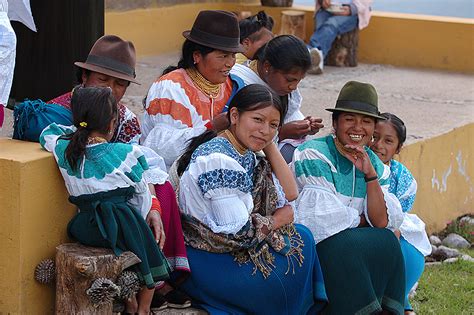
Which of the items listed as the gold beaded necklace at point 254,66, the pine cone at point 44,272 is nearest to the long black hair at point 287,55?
the gold beaded necklace at point 254,66

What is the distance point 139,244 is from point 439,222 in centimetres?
446

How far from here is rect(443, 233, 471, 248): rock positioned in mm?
8242

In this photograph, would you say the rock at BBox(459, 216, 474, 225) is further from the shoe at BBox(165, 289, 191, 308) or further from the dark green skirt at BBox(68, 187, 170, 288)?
the dark green skirt at BBox(68, 187, 170, 288)

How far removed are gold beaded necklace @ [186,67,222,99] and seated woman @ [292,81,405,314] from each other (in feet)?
1.80

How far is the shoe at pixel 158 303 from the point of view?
192 inches


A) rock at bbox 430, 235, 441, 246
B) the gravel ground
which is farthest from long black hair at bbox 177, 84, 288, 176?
rock at bbox 430, 235, 441, 246

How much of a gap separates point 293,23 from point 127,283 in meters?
7.73

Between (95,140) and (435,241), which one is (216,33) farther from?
(435,241)

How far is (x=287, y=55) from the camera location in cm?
566

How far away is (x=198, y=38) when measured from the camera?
5508mm

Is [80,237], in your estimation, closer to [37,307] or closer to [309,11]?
[37,307]

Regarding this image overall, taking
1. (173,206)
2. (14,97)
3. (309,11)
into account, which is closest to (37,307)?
(173,206)

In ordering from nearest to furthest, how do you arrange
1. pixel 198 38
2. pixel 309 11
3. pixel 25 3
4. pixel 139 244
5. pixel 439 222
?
pixel 139 244 → pixel 198 38 → pixel 25 3 → pixel 439 222 → pixel 309 11

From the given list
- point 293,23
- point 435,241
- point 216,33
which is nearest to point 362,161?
point 216,33
